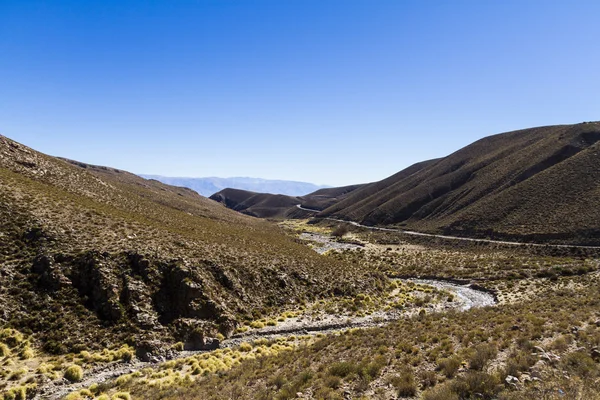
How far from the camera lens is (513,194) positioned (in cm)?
7650

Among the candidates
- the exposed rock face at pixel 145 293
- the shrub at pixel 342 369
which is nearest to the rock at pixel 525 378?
the shrub at pixel 342 369

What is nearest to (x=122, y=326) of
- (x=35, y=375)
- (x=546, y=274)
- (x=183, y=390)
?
(x=35, y=375)

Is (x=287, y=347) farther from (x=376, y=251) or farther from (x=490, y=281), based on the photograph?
(x=376, y=251)

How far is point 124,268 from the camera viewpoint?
977 inches

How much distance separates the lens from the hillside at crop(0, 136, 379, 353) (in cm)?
2017

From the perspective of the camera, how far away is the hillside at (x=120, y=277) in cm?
2017

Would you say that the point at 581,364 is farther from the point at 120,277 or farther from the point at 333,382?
the point at 120,277

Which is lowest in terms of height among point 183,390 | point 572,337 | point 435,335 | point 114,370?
point 114,370

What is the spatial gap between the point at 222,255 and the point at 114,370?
16114 mm

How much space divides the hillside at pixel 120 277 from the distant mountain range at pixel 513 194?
147 feet

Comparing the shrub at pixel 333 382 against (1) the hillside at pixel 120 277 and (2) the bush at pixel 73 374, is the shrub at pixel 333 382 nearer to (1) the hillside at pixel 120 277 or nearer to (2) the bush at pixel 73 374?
(1) the hillside at pixel 120 277

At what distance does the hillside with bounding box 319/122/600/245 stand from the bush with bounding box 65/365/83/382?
221 ft

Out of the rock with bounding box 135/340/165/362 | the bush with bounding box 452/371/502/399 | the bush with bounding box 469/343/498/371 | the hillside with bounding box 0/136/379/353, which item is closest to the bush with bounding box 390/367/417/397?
the bush with bounding box 452/371/502/399

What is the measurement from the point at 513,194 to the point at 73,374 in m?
87.1
